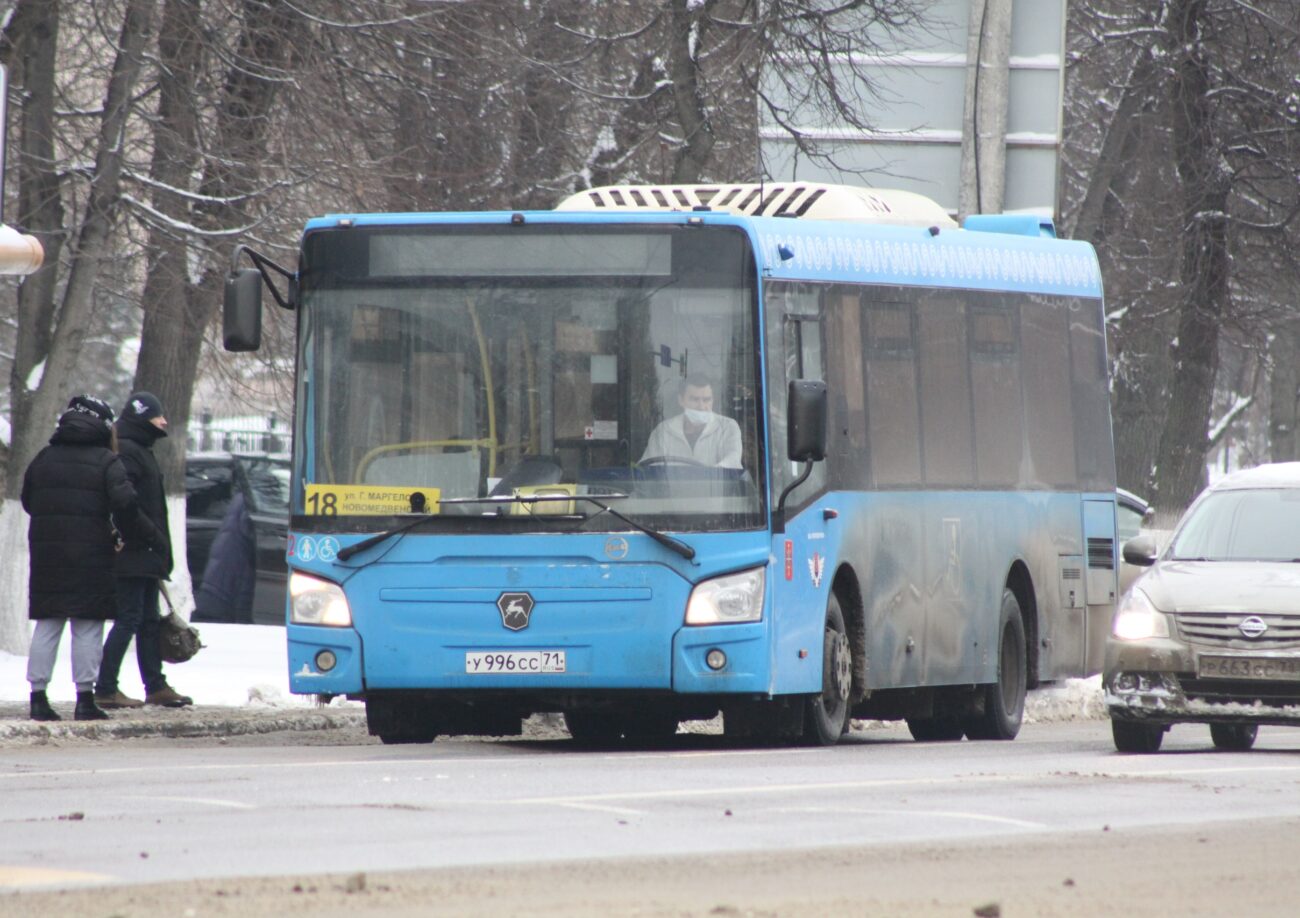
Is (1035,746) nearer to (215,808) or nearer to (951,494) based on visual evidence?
(951,494)

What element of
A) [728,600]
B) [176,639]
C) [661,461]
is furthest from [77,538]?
[728,600]

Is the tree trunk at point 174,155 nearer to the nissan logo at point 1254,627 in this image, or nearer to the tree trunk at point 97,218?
the tree trunk at point 97,218

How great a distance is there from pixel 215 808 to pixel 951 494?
A: 668cm

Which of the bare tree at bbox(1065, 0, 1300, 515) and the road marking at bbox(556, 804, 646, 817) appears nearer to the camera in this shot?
A: the road marking at bbox(556, 804, 646, 817)

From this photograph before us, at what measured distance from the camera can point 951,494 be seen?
49.9 feet

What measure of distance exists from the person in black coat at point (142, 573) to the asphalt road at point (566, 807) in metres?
2.11

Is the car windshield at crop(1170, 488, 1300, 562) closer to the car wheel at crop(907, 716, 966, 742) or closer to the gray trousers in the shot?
the car wheel at crop(907, 716, 966, 742)

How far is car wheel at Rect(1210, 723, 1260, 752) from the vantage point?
15.2 metres

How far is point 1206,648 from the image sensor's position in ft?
44.3

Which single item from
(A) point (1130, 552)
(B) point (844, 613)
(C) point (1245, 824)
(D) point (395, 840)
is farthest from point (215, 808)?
(A) point (1130, 552)

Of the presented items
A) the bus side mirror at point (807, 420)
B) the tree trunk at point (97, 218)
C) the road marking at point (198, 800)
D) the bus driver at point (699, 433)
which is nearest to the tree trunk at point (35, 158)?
the tree trunk at point (97, 218)

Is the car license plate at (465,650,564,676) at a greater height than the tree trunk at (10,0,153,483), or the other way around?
the tree trunk at (10,0,153,483)

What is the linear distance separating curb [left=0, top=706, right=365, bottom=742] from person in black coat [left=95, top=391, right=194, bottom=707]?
295 mm

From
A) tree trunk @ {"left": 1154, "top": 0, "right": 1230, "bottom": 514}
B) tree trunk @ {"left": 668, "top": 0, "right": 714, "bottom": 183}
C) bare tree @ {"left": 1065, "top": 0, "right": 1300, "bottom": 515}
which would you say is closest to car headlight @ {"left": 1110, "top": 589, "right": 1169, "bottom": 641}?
tree trunk @ {"left": 668, "top": 0, "right": 714, "bottom": 183}
